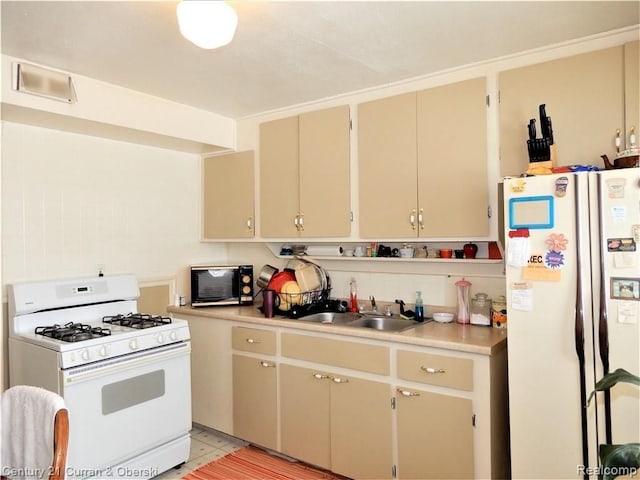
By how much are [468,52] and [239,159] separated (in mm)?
1864

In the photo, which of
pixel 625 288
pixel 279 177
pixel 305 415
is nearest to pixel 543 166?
pixel 625 288

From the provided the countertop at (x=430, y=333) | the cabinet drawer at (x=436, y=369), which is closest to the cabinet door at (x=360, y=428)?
the cabinet drawer at (x=436, y=369)

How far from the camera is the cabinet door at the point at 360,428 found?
8.02 feet

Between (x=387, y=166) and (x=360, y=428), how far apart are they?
1.53 meters

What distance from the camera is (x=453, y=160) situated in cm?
254

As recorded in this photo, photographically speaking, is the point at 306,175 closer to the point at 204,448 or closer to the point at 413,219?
the point at 413,219

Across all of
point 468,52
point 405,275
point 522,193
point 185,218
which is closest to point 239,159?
point 185,218

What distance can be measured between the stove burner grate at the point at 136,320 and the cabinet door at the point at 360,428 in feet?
3.67

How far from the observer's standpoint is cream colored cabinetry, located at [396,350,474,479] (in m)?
2.19

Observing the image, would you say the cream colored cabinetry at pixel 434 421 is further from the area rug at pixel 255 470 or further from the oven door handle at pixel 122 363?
the oven door handle at pixel 122 363

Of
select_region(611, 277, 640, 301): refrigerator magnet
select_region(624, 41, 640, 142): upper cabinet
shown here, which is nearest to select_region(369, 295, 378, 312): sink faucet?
select_region(611, 277, 640, 301): refrigerator magnet

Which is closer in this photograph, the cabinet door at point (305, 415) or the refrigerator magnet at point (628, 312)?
the refrigerator magnet at point (628, 312)

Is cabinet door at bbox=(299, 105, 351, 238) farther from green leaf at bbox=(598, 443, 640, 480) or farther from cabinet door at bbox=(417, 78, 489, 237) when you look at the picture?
green leaf at bbox=(598, 443, 640, 480)

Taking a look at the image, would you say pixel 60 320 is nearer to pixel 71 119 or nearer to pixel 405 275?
pixel 71 119
